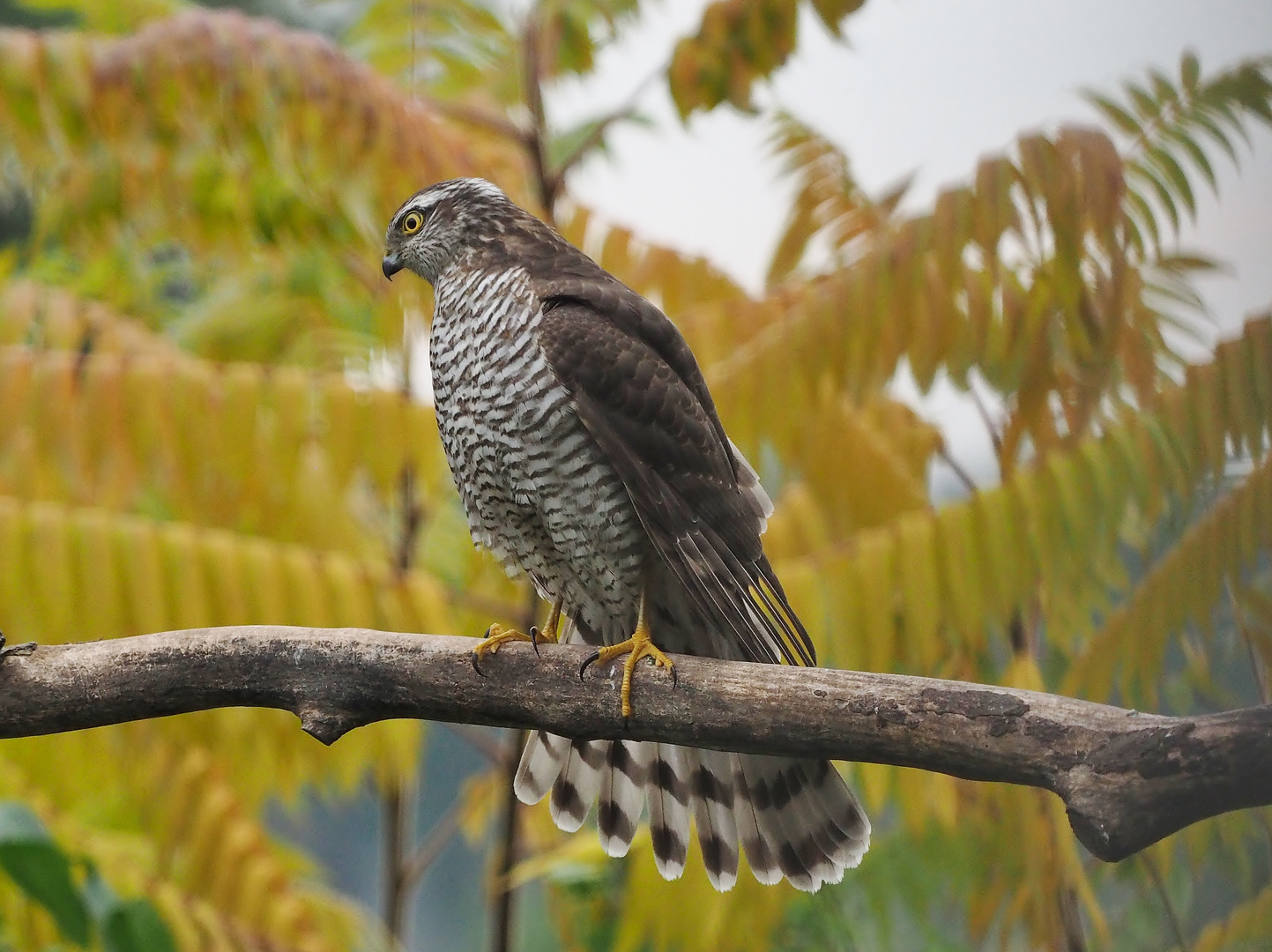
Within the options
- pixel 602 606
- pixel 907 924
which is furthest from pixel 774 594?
pixel 907 924

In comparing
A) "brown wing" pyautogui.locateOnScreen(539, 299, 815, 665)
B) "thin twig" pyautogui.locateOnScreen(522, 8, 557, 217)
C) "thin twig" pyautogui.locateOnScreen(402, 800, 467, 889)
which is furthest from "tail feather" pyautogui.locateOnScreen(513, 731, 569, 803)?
"thin twig" pyautogui.locateOnScreen(402, 800, 467, 889)

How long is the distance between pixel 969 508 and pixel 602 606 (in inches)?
35.6

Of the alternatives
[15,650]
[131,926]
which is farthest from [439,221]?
[131,926]

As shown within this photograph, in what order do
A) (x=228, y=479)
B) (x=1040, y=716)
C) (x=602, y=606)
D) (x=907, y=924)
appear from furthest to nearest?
(x=907, y=924) < (x=228, y=479) < (x=602, y=606) < (x=1040, y=716)

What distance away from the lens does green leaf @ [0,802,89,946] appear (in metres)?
1.97

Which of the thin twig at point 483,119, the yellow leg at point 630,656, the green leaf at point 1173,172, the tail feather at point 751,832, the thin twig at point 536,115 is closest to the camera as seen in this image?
the yellow leg at point 630,656

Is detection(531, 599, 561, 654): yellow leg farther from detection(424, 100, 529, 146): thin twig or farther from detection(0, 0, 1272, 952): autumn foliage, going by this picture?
detection(424, 100, 529, 146): thin twig

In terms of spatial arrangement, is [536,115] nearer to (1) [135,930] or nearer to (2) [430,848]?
(1) [135,930]

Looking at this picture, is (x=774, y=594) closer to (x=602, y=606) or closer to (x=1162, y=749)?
(x=602, y=606)

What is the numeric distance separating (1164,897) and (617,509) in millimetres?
1273

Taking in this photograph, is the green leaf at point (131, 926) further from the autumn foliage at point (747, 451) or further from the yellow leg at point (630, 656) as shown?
the yellow leg at point (630, 656)

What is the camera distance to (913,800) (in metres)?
2.56

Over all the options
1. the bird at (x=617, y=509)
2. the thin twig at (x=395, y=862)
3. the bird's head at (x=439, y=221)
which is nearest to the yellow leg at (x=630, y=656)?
the bird at (x=617, y=509)

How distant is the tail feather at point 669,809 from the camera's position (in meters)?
1.94
